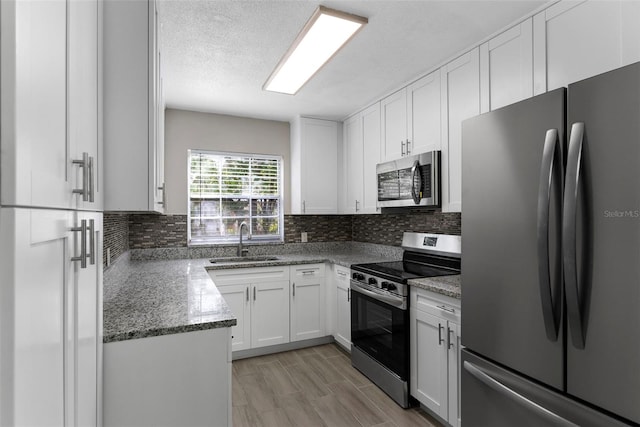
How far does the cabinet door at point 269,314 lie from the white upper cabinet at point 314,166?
926 millimetres

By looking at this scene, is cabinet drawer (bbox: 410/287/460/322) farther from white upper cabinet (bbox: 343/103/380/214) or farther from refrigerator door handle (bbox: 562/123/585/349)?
white upper cabinet (bbox: 343/103/380/214)

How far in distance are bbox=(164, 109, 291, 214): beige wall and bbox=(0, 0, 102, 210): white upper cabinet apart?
2740 mm

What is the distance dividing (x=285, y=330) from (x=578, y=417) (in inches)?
101

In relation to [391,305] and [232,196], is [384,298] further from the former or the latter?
[232,196]

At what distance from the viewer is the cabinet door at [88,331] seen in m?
0.85

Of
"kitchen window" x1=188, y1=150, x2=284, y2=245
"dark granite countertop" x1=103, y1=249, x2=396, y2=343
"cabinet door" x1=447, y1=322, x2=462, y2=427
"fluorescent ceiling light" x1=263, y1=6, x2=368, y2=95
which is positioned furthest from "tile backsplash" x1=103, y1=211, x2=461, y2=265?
"fluorescent ceiling light" x1=263, y1=6, x2=368, y2=95

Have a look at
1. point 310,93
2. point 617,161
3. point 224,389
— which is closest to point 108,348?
point 224,389

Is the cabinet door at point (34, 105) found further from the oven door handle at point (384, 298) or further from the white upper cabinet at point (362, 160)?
the white upper cabinet at point (362, 160)

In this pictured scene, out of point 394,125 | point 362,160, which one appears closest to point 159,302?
point 394,125

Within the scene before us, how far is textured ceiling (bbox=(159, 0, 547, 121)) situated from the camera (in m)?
1.82

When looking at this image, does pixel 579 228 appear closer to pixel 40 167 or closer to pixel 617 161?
pixel 617 161

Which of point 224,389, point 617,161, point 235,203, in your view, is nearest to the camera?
point 617,161

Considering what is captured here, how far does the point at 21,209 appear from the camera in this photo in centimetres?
50

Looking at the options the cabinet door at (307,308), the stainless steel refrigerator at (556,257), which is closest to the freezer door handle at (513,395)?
the stainless steel refrigerator at (556,257)
